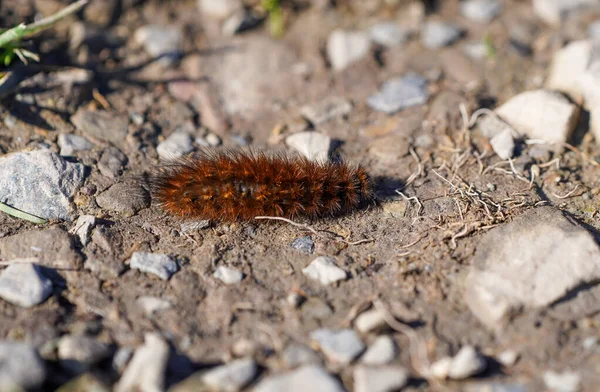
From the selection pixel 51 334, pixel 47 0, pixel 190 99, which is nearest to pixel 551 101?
pixel 190 99

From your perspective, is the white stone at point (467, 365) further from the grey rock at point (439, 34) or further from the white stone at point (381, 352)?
the grey rock at point (439, 34)

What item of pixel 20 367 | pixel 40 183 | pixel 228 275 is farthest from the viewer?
pixel 40 183

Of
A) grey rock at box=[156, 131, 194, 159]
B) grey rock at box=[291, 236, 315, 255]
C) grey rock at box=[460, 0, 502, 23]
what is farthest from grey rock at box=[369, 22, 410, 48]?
grey rock at box=[291, 236, 315, 255]

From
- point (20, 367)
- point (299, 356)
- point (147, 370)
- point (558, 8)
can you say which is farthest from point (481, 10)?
point (20, 367)

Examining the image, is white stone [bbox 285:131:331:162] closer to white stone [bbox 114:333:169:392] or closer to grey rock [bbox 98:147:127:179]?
grey rock [bbox 98:147:127:179]

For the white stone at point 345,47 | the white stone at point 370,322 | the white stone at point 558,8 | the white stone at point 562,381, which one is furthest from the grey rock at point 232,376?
the white stone at point 558,8

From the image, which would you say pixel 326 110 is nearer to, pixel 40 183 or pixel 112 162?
pixel 112 162
